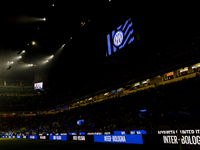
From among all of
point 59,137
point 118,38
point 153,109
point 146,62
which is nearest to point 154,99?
point 153,109

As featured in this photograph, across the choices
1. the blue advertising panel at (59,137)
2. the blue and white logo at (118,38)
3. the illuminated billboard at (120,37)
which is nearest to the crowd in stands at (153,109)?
the blue advertising panel at (59,137)

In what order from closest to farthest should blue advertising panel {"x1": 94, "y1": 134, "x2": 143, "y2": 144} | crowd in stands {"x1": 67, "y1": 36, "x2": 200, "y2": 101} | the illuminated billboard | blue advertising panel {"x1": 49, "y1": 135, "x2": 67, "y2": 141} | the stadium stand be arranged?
blue advertising panel {"x1": 94, "y1": 134, "x2": 143, "y2": 144}, the stadium stand, blue advertising panel {"x1": 49, "y1": 135, "x2": 67, "y2": 141}, crowd in stands {"x1": 67, "y1": 36, "x2": 200, "y2": 101}, the illuminated billboard

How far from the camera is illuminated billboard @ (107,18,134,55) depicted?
1022 inches

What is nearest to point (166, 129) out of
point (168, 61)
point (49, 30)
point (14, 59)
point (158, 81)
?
point (168, 61)

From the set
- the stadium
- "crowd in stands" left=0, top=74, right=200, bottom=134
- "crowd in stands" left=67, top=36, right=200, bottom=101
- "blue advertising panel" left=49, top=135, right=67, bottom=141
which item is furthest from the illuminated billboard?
"blue advertising panel" left=49, top=135, right=67, bottom=141

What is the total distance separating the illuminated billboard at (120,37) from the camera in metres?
26.0

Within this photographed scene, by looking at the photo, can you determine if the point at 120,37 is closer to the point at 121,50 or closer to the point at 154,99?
the point at 121,50

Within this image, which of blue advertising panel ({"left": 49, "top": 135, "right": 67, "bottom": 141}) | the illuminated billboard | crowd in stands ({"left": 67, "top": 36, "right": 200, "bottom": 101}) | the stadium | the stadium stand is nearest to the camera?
the stadium stand

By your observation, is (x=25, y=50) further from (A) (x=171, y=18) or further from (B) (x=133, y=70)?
(A) (x=171, y=18)

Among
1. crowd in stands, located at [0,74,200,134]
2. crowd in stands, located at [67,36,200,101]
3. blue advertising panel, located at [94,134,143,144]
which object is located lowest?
blue advertising panel, located at [94,134,143,144]

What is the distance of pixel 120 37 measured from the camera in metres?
27.6

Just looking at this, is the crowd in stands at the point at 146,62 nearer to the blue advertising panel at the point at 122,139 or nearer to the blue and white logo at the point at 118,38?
the blue and white logo at the point at 118,38

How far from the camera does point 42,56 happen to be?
36781 millimetres

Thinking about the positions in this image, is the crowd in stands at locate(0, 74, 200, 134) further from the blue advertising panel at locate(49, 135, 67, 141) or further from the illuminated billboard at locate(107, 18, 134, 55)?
the illuminated billboard at locate(107, 18, 134, 55)
